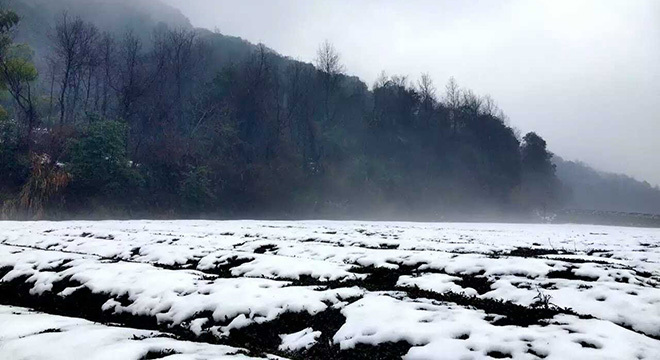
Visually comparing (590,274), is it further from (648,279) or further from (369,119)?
(369,119)

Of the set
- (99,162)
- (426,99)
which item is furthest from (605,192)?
(99,162)

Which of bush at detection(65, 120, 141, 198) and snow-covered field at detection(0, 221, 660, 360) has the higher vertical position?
bush at detection(65, 120, 141, 198)

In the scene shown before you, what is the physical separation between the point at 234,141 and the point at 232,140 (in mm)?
252

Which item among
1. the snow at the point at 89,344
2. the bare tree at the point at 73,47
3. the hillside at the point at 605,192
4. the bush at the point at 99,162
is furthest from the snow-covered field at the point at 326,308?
the hillside at the point at 605,192

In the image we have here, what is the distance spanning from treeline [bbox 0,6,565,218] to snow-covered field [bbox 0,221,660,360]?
77.1 ft

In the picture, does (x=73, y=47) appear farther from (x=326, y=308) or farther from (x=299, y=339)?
(x=299, y=339)

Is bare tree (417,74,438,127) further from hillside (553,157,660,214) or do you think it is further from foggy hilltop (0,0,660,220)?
hillside (553,157,660,214)

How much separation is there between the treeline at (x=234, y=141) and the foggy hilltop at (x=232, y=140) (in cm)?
17

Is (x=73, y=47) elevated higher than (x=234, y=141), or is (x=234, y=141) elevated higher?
(x=73, y=47)

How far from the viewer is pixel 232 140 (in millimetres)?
44031

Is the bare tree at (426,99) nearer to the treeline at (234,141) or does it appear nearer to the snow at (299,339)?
the treeline at (234,141)

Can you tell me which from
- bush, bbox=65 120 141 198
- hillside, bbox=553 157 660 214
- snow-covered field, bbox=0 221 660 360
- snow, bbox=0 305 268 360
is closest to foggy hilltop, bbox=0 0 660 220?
bush, bbox=65 120 141 198

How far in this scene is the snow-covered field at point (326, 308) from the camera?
4.04 m

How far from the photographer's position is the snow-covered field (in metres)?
4.04
